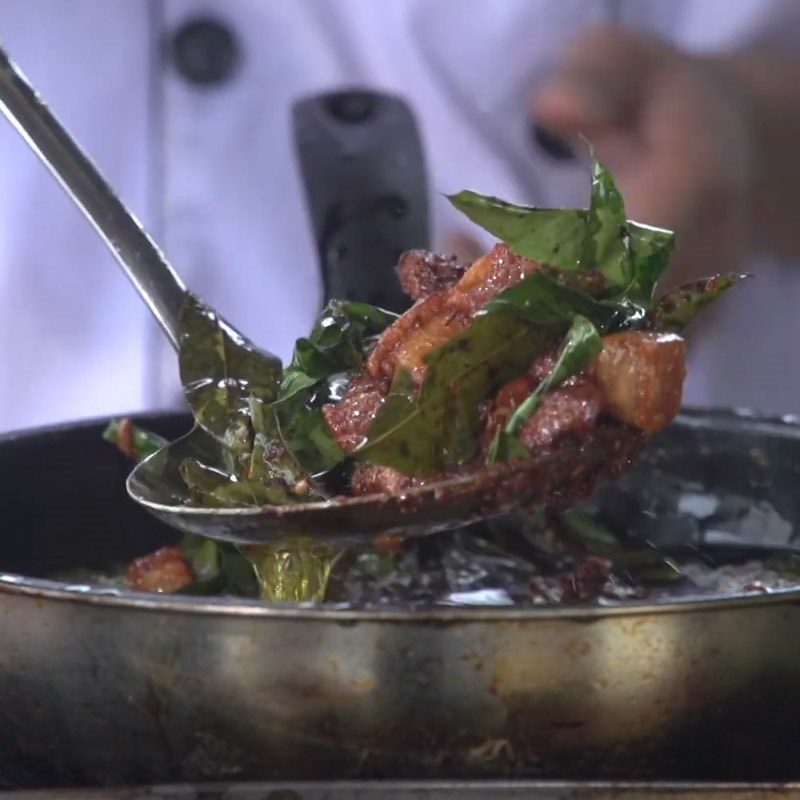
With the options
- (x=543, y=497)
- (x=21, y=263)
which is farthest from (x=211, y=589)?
(x=21, y=263)

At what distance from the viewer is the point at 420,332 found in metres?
0.65

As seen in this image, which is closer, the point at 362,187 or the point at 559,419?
the point at 559,419

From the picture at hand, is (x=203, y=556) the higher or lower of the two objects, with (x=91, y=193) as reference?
lower

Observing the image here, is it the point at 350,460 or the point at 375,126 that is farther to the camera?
the point at 375,126

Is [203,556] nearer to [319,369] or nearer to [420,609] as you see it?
[319,369]

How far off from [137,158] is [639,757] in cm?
117

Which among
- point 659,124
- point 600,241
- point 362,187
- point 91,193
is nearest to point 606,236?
point 600,241

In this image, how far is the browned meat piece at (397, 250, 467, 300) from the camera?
709 mm

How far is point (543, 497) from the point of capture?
619mm

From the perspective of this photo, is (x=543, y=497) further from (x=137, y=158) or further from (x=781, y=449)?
(x=137, y=158)

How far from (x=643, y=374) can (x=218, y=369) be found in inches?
9.4

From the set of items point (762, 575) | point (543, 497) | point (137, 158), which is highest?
point (137, 158)

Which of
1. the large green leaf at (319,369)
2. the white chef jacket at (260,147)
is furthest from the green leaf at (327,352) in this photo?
the white chef jacket at (260,147)

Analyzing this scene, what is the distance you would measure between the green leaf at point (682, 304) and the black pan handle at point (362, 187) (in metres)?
0.71
